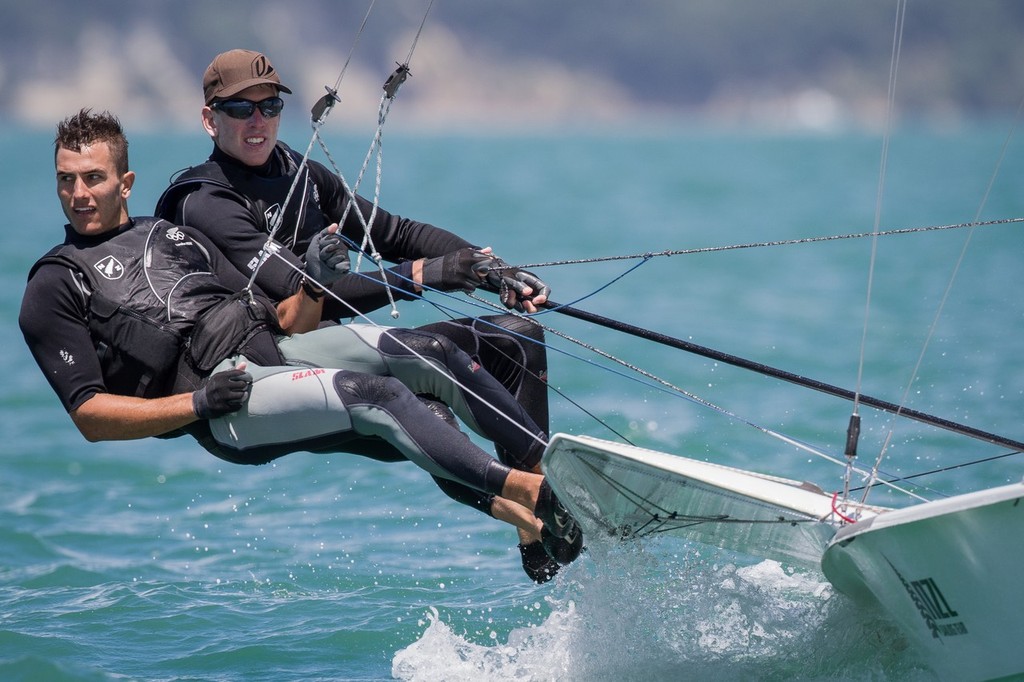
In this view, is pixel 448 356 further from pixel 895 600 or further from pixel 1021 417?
pixel 1021 417

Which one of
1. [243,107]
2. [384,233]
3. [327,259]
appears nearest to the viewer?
[327,259]

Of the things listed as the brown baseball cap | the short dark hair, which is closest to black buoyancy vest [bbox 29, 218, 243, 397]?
the short dark hair

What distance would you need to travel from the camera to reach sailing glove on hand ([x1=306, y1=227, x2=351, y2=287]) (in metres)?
3.40

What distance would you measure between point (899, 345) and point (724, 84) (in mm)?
111276

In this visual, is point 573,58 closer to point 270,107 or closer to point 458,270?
point 270,107

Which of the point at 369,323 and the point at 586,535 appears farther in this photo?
the point at 369,323

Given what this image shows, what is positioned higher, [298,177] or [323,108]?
[323,108]

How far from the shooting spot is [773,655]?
152 inches

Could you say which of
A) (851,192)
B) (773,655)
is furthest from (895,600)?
(851,192)

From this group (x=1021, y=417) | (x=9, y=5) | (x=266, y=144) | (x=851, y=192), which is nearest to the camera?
(x=266, y=144)

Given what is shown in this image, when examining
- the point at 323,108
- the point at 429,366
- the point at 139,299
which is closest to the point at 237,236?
the point at 139,299

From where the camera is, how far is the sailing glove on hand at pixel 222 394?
331 cm

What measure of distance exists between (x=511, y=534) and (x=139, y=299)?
8.84 ft

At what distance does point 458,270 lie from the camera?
11.9 ft
